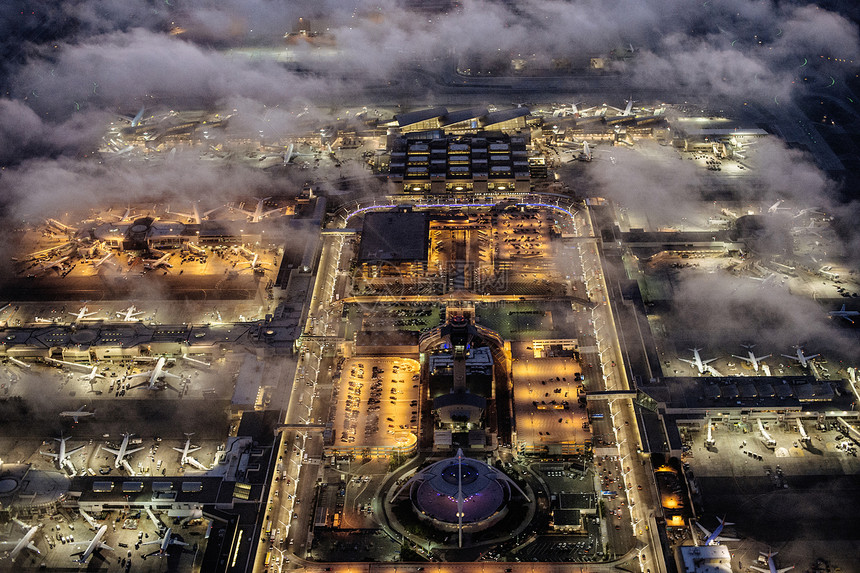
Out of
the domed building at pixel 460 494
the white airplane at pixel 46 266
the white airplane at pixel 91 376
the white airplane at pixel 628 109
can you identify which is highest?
the white airplane at pixel 628 109

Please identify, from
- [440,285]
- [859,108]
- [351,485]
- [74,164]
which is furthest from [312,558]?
[859,108]

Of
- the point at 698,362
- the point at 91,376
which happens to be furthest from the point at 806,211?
the point at 91,376

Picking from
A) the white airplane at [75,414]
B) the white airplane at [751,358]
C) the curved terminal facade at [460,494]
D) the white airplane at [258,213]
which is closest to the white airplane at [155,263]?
the white airplane at [258,213]

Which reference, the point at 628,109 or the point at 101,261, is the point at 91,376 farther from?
the point at 628,109

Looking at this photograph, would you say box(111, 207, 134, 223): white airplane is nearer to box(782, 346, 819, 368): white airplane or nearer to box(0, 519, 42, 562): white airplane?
box(0, 519, 42, 562): white airplane

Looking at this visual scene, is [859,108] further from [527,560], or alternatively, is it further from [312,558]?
[312,558]

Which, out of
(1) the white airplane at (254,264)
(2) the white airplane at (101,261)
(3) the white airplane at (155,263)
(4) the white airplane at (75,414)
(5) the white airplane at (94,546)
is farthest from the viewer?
(2) the white airplane at (101,261)

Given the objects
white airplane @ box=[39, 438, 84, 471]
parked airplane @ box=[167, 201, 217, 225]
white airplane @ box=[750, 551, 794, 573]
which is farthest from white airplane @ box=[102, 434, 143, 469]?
white airplane @ box=[750, 551, 794, 573]

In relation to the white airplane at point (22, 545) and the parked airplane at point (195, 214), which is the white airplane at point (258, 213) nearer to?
the parked airplane at point (195, 214)
